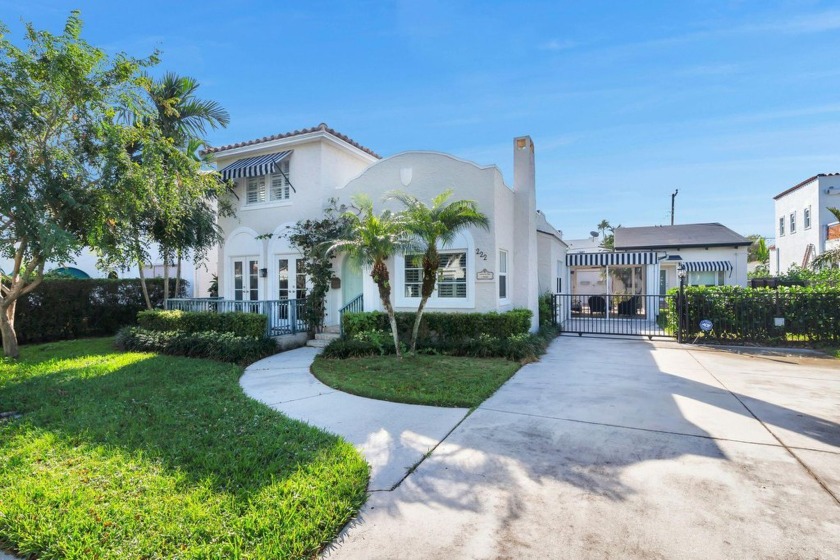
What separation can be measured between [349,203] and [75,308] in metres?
11.7

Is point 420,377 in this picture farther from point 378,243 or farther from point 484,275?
point 484,275

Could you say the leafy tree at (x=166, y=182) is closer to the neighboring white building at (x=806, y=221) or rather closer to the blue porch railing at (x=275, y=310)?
the blue porch railing at (x=275, y=310)

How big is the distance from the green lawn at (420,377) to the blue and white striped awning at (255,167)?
791cm

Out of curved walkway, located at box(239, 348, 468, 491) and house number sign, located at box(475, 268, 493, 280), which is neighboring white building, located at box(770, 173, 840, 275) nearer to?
house number sign, located at box(475, 268, 493, 280)

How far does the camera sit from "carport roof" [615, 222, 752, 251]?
24859mm

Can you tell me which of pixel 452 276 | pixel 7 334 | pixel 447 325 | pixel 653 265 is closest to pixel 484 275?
pixel 452 276

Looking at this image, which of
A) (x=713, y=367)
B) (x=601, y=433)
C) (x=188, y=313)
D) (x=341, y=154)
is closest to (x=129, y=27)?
(x=341, y=154)

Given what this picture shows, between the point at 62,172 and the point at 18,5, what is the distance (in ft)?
12.4

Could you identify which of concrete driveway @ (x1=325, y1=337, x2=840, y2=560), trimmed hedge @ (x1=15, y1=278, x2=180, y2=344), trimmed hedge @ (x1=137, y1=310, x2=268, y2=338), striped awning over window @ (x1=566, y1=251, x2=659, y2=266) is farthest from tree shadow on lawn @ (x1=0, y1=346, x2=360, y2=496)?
striped awning over window @ (x1=566, y1=251, x2=659, y2=266)

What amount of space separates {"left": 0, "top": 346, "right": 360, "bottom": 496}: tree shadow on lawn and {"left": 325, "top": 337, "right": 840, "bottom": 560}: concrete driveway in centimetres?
150

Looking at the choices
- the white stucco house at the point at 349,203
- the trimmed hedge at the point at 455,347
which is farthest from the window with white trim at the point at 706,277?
the trimmed hedge at the point at 455,347

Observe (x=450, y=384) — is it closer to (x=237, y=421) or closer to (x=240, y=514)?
(x=237, y=421)

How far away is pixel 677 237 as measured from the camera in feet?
88.5

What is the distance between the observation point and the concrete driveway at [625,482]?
3.31m
